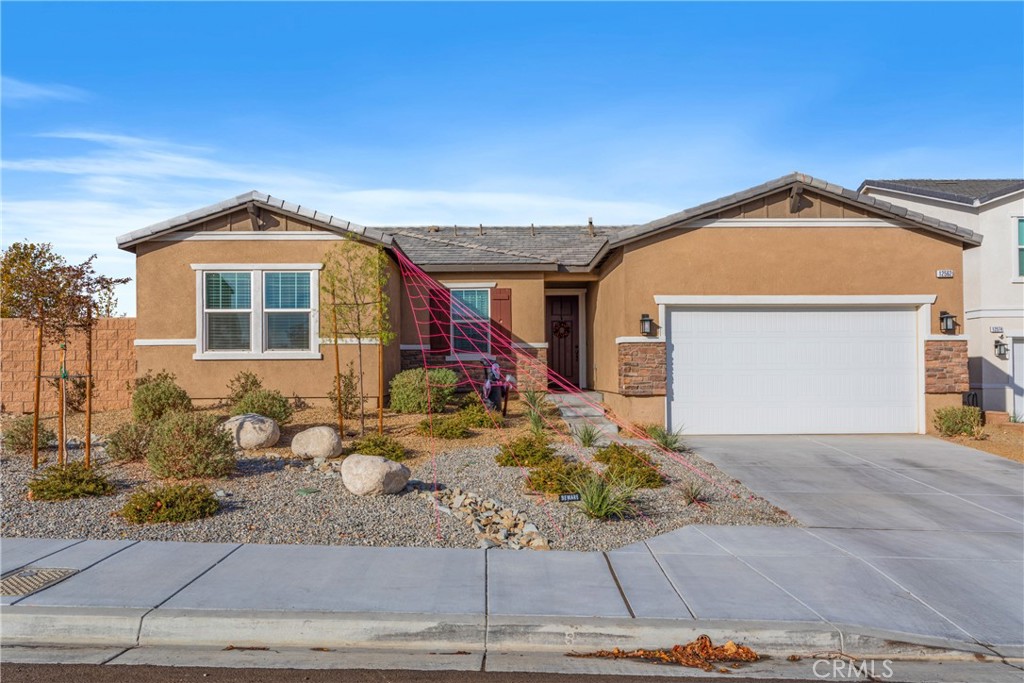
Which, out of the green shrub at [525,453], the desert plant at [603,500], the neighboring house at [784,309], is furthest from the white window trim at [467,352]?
the desert plant at [603,500]

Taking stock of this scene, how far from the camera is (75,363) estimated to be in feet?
50.1

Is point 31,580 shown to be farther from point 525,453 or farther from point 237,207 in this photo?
point 237,207

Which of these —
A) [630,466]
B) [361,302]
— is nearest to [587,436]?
[630,466]

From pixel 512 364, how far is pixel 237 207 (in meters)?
7.17

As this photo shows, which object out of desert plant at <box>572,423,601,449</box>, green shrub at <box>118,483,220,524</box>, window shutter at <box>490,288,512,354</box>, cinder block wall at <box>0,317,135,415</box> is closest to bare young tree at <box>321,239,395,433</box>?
desert plant at <box>572,423,601,449</box>

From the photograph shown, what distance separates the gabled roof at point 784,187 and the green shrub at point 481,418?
4166mm

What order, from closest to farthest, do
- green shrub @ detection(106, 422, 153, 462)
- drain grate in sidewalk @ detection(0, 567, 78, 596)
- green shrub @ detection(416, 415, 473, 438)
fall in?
1. drain grate in sidewalk @ detection(0, 567, 78, 596)
2. green shrub @ detection(106, 422, 153, 462)
3. green shrub @ detection(416, 415, 473, 438)

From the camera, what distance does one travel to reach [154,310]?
46.9 feet

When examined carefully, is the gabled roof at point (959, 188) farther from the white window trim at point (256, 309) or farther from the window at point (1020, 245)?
the white window trim at point (256, 309)

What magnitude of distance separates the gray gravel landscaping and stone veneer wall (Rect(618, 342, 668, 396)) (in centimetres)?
363

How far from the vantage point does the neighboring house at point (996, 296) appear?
648 inches

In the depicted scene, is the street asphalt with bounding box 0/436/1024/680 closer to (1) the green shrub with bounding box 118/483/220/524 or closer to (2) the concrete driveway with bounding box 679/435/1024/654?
(2) the concrete driveway with bounding box 679/435/1024/654

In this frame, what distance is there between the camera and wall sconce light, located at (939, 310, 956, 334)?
43.3ft

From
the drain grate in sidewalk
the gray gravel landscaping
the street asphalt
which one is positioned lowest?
the street asphalt
